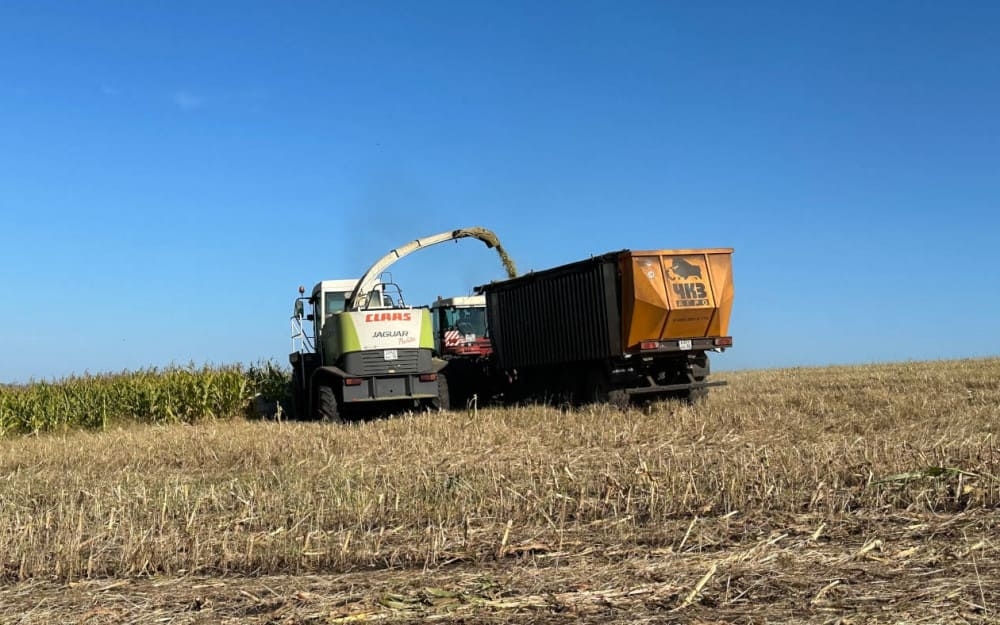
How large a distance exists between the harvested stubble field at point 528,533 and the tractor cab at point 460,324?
888 centimetres

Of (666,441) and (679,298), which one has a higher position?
(679,298)

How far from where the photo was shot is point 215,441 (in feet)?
38.7

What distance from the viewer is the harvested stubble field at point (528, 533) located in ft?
13.0

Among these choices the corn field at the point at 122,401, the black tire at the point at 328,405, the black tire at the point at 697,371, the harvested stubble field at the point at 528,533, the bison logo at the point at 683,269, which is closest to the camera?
the harvested stubble field at the point at 528,533

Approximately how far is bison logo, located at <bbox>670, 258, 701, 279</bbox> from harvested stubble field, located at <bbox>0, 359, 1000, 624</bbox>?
3868 millimetres

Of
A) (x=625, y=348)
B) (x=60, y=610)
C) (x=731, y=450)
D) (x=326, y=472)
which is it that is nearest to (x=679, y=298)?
(x=625, y=348)

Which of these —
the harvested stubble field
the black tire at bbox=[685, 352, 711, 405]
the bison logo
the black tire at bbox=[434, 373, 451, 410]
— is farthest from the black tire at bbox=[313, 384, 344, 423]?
the bison logo

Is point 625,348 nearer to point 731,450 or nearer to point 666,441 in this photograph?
point 666,441

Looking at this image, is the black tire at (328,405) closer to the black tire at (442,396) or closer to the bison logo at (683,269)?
the black tire at (442,396)

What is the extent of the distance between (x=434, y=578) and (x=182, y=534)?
2105 mm

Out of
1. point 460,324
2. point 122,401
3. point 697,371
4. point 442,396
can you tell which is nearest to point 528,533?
point 697,371

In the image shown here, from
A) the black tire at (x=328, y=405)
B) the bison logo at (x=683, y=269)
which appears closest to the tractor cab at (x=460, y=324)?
the black tire at (x=328, y=405)

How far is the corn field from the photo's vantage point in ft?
60.5

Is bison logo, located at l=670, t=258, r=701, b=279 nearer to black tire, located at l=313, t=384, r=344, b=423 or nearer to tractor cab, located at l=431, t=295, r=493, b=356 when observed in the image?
black tire, located at l=313, t=384, r=344, b=423
